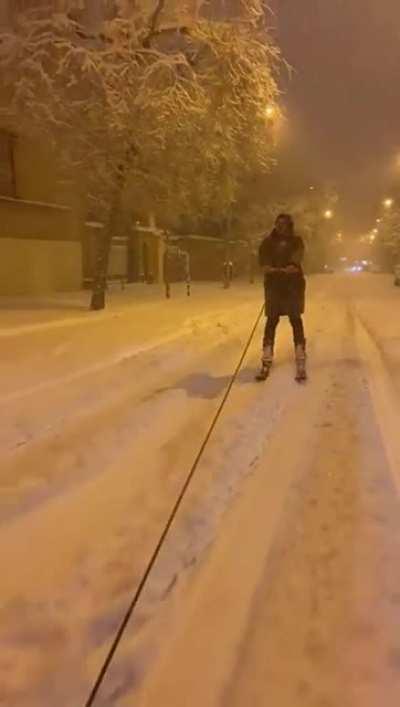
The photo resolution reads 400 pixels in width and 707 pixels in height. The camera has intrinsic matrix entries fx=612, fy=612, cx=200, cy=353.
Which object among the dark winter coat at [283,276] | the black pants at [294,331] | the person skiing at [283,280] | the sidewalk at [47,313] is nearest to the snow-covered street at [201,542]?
the person skiing at [283,280]

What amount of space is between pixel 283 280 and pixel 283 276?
55mm

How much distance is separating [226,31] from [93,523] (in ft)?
41.5

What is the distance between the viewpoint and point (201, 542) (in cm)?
338

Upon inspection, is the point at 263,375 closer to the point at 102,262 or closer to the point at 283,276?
the point at 283,276

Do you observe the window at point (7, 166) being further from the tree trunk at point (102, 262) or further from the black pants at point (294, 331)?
the black pants at point (294, 331)

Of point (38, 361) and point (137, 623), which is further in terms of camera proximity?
point (38, 361)

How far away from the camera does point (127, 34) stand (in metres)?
12.9

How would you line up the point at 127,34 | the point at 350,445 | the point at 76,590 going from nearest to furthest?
the point at 76,590
the point at 350,445
the point at 127,34

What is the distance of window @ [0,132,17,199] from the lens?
19953 mm

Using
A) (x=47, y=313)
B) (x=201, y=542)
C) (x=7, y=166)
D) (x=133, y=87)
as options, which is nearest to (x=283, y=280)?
(x=201, y=542)

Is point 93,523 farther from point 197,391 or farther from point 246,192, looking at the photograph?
point 246,192

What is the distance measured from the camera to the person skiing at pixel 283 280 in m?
7.27

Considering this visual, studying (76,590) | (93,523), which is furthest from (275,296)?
(76,590)

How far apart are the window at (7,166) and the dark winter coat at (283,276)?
49.5 feet
